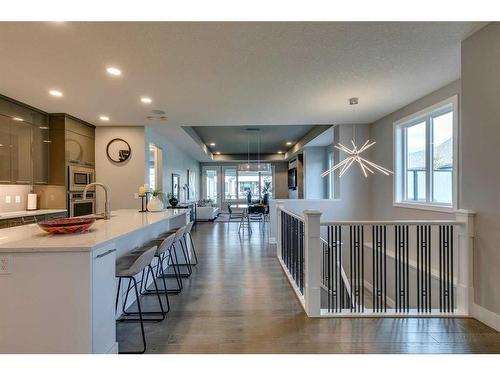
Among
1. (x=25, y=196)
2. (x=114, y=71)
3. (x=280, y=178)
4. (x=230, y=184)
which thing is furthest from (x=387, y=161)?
(x=230, y=184)

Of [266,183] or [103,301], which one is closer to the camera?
[103,301]

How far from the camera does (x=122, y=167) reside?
5.72 metres

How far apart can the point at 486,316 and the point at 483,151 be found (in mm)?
1405

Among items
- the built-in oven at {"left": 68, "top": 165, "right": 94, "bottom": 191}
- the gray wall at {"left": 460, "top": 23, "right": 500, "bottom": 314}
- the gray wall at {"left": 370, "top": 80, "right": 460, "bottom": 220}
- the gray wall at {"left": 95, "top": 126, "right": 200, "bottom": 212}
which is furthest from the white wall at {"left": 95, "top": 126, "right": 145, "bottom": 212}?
the gray wall at {"left": 460, "top": 23, "right": 500, "bottom": 314}

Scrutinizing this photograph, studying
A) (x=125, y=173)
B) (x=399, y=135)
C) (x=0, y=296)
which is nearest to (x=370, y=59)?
(x=399, y=135)

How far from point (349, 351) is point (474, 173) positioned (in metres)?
1.87

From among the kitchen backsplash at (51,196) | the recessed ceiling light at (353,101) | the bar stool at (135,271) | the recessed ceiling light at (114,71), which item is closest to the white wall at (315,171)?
the recessed ceiling light at (353,101)

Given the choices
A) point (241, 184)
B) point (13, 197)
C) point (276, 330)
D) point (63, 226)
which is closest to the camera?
point (63, 226)

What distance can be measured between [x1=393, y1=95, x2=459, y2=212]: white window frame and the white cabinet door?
3.90 m

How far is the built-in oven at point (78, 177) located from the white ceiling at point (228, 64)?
3.44ft

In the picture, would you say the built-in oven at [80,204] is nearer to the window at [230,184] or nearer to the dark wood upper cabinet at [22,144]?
the dark wood upper cabinet at [22,144]

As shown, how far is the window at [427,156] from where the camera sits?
377 cm

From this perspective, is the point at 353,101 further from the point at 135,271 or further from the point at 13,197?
the point at 13,197
